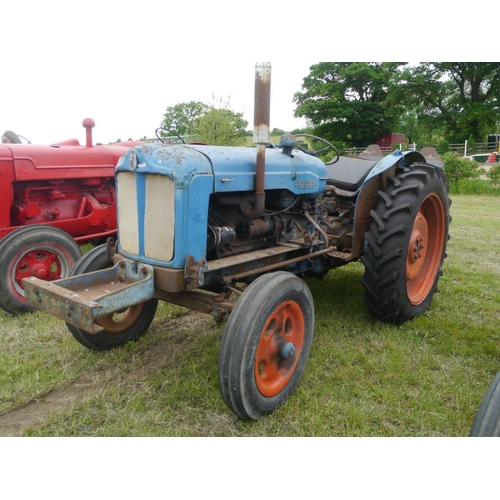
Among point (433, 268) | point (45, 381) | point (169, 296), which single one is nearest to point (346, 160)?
point (433, 268)

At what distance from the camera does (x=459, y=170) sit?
550 inches

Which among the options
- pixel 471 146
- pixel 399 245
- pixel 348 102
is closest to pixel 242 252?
pixel 399 245

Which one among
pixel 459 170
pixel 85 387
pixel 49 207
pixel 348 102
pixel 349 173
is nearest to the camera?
pixel 85 387

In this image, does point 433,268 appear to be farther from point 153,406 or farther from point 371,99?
point 371,99

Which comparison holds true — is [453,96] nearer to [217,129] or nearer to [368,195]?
[217,129]

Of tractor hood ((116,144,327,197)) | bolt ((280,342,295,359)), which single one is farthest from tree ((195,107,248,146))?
bolt ((280,342,295,359))

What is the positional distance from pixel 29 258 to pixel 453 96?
90.9ft

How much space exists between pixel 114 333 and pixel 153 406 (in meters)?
0.81

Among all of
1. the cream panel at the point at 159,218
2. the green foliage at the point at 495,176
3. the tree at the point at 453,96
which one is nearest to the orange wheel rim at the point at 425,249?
the cream panel at the point at 159,218

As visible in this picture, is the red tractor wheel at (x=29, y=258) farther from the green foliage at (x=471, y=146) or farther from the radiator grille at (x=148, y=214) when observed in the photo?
the green foliage at (x=471, y=146)

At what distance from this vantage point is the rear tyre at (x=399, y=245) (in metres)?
3.39

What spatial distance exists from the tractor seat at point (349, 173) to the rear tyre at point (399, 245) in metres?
0.37

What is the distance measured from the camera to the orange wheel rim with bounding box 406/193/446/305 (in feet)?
12.3

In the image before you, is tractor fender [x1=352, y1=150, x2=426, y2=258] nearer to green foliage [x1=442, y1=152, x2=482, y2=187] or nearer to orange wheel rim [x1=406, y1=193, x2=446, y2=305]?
orange wheel rim [x1=406, y1=193, x2=446, y2=305]
